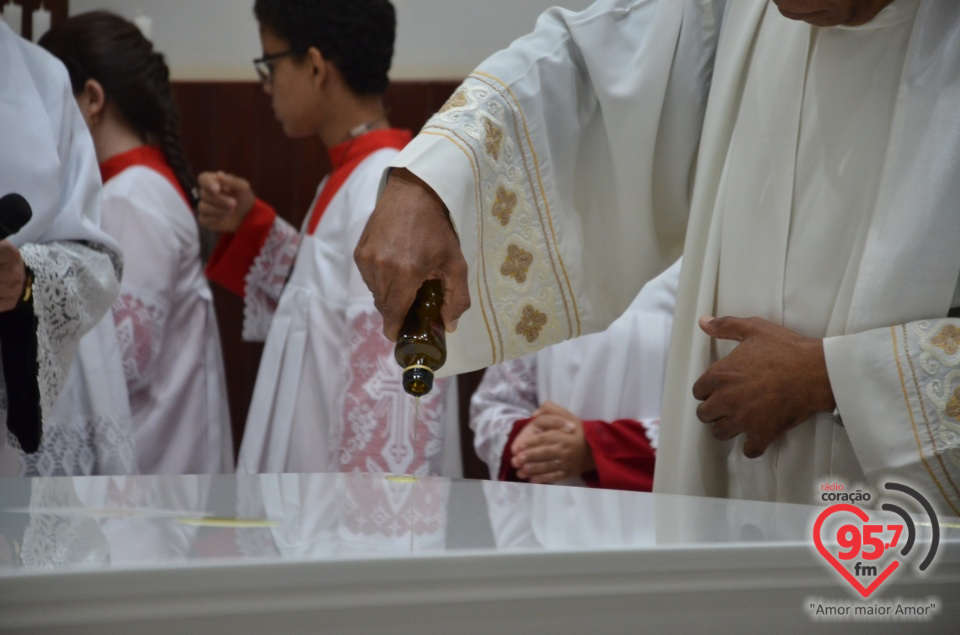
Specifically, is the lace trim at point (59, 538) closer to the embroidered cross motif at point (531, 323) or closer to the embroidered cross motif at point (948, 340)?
the embroidered cross motif at point (531, 323)

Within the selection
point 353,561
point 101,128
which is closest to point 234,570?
point 353,561

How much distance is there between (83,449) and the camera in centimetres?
259

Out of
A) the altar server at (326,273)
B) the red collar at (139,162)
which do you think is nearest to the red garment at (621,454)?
the altar server at (326,273)

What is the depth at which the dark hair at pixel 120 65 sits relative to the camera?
3.40 meters

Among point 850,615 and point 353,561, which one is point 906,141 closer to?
point 850,615

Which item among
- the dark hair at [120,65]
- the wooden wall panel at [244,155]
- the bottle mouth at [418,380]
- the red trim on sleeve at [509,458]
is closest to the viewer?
the bottle mouth at [418,380]

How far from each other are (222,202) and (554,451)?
1.57 metres

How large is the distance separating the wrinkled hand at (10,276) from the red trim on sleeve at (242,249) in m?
1.69

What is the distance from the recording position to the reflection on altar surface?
71 centimetres

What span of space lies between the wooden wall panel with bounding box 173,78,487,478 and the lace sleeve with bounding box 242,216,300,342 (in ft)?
2.86

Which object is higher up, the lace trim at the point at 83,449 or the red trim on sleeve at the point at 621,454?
the red trim on sleeve at the point at 621,454

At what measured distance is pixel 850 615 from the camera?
888 millimetres

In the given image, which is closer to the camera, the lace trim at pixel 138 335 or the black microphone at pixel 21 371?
the black microphone at pixel 21 371

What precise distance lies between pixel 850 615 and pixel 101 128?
3.12m
